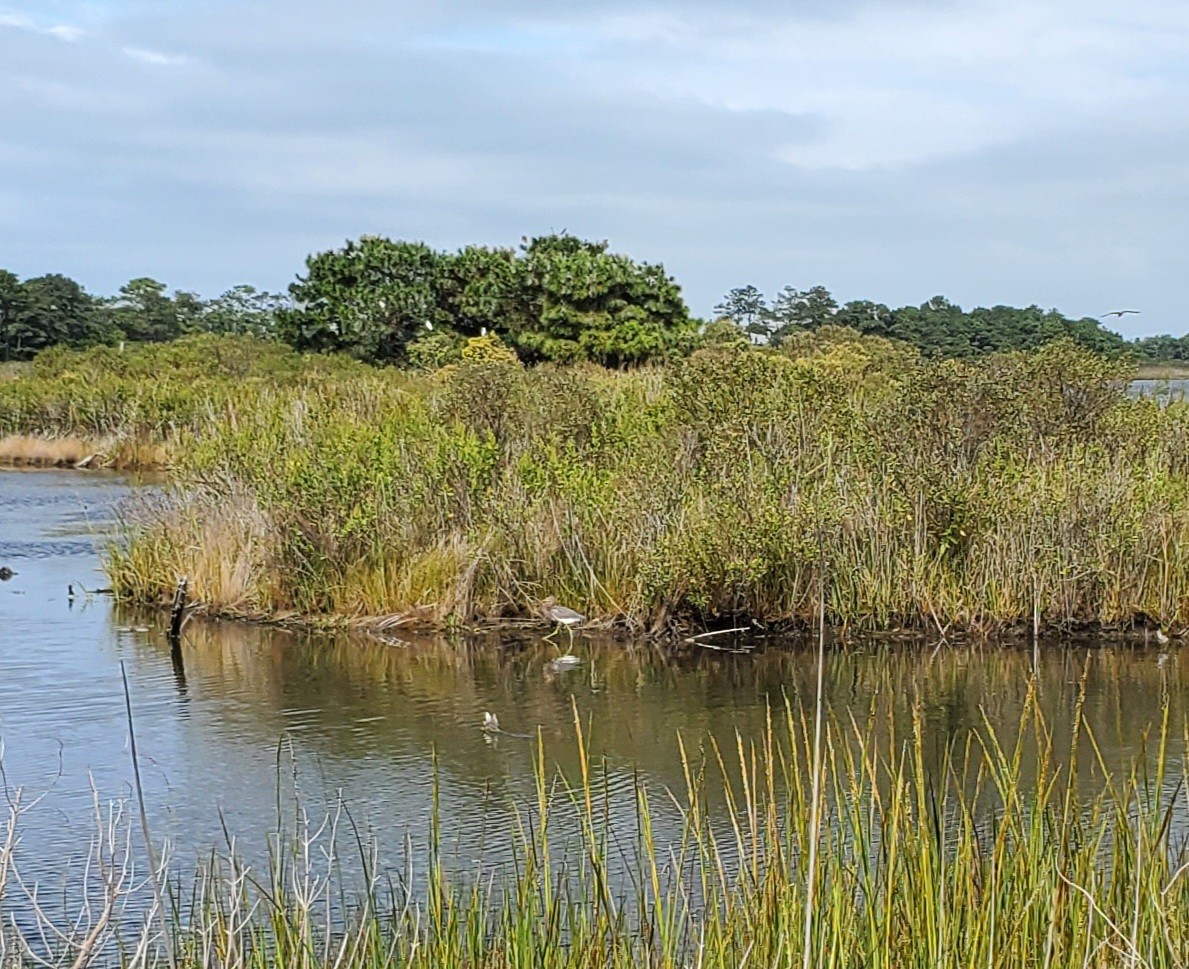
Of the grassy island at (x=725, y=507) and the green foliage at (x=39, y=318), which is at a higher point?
the green foliage at (x=39, y=318)

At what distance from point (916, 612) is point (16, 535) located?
9.58 meters

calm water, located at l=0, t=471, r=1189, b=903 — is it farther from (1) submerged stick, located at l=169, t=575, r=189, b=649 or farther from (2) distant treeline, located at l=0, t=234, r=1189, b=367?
(2) distant treeline, located at l=0, t=234, r=1189, b=367

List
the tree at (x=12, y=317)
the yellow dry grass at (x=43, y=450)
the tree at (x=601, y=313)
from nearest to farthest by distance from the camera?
the yellow dry grass at (x=43, y=450)
the tree at (x=601, y=313)
the tree at (x=12, y=317)

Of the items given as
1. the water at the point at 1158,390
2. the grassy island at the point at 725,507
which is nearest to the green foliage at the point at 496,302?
the water at the point at 1158,390

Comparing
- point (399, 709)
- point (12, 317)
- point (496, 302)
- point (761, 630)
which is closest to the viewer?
point (399, 709)

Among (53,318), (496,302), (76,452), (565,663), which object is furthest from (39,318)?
(565,663)

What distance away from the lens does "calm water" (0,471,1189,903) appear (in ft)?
20.2

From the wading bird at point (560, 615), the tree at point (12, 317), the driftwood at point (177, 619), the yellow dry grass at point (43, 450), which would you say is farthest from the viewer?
the tree at point (12, 317)

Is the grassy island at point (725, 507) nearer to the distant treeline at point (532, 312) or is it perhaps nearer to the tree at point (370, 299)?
the distant treeline at point (532, 312)

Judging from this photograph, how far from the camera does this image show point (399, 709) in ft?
26.7

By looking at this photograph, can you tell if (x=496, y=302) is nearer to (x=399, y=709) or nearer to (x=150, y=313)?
(x=399, y=709)

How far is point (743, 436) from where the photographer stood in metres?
10.8

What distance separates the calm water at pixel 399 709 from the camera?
6152 millimetres

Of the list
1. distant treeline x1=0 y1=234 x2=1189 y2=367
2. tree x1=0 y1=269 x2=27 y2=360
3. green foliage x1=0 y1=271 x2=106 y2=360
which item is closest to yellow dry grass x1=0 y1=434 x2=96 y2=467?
distant treeline x1=0 y1=234 x2=1189 y2=367
